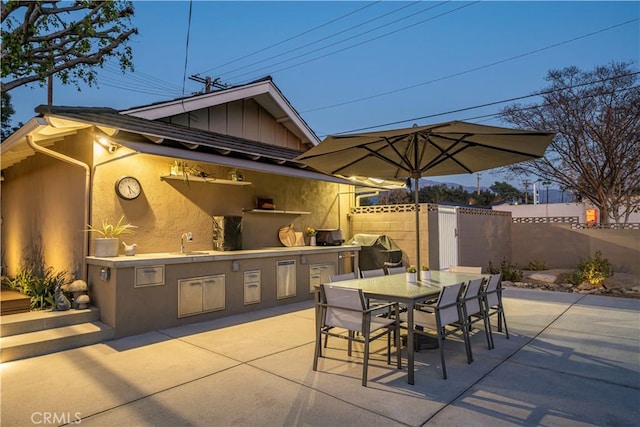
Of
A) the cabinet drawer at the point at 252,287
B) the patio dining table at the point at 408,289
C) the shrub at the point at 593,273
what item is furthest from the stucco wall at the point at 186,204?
the shrub at the point at 593,273

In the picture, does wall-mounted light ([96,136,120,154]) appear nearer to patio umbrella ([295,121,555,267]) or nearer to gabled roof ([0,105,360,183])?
gabled roof ([0,105,360,183])

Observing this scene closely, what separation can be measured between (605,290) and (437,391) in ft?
25.6

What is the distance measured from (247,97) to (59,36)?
13.1 feet

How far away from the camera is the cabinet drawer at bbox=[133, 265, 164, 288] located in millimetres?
5141

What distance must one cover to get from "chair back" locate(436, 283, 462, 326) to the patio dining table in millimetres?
155

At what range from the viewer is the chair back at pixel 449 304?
3736 mm

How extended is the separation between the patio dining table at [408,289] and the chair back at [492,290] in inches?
11.9

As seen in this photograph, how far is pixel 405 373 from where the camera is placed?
148 inches

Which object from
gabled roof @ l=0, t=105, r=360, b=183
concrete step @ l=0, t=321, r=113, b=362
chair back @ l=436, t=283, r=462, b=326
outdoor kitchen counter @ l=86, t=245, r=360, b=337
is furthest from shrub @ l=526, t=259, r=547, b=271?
concrete step @ l=0, t=321, r=113, b=362

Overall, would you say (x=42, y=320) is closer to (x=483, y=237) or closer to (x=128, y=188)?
(x=128, y=188)

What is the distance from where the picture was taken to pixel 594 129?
14.4m

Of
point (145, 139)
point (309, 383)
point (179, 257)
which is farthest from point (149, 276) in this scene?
point (309, 383)

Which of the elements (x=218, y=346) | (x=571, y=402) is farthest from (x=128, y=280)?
(x=571, y=402)
